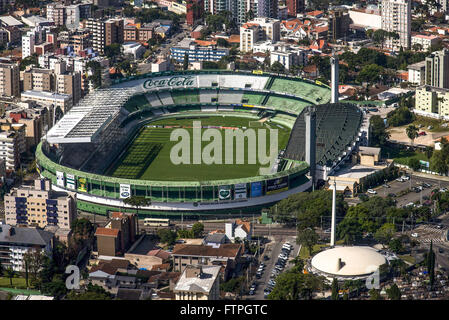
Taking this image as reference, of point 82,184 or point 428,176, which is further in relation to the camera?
point 428,176

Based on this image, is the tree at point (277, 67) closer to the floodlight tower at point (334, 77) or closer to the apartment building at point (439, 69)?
the apartment building at point (439, 69)

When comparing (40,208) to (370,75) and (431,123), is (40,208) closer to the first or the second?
(431,123)

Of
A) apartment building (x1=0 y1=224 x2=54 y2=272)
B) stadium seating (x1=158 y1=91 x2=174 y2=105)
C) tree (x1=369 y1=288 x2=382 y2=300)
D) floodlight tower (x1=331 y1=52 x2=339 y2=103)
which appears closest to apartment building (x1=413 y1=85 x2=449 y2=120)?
floodlight tower (x1=331 y1=52 x2=339 y2=103)

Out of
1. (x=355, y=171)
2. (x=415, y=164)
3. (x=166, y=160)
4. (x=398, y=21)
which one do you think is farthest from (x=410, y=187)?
(x=398, y=21)

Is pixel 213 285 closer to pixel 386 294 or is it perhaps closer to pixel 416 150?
pixel 386 294

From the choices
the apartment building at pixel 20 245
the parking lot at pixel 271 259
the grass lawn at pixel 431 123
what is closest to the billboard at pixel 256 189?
the parking lot at pixel 271 259

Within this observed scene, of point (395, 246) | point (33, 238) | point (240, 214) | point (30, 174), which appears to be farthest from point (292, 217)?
point (30, 174)
